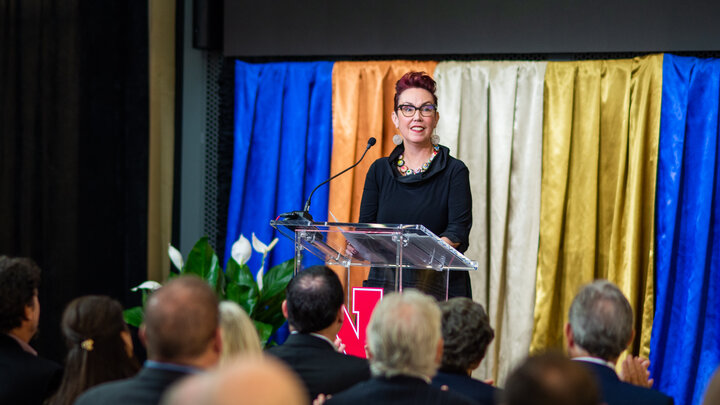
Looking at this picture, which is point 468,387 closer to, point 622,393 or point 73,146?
point 622,393

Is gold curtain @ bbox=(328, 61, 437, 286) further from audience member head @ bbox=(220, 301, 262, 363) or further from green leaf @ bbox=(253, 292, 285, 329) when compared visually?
audience member head @ bbox=(220, 301, 262, 363)

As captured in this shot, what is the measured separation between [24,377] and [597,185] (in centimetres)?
339

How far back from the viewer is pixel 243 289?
14.1 ft

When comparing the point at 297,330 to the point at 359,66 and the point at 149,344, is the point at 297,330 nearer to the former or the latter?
the point at 149,344

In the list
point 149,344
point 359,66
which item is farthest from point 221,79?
point 149,344

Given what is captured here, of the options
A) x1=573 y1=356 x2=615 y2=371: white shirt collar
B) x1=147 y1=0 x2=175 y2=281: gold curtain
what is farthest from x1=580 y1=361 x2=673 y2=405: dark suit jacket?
x1=147 y1=0 x2=175 y2=281: gold curtain

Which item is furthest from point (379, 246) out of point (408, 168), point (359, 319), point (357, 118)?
point (357, 118)

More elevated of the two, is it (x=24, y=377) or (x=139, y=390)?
(x=139, y=390)

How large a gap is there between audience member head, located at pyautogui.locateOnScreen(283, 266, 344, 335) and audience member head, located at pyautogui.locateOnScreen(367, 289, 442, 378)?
1.59 ft

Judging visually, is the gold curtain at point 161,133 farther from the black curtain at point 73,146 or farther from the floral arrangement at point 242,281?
the floral arrangement at point 242,281

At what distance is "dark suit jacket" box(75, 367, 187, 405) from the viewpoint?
5.29ft

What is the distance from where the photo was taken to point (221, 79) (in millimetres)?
5062

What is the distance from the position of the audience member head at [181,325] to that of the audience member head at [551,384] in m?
0.69

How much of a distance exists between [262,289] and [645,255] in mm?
2186
